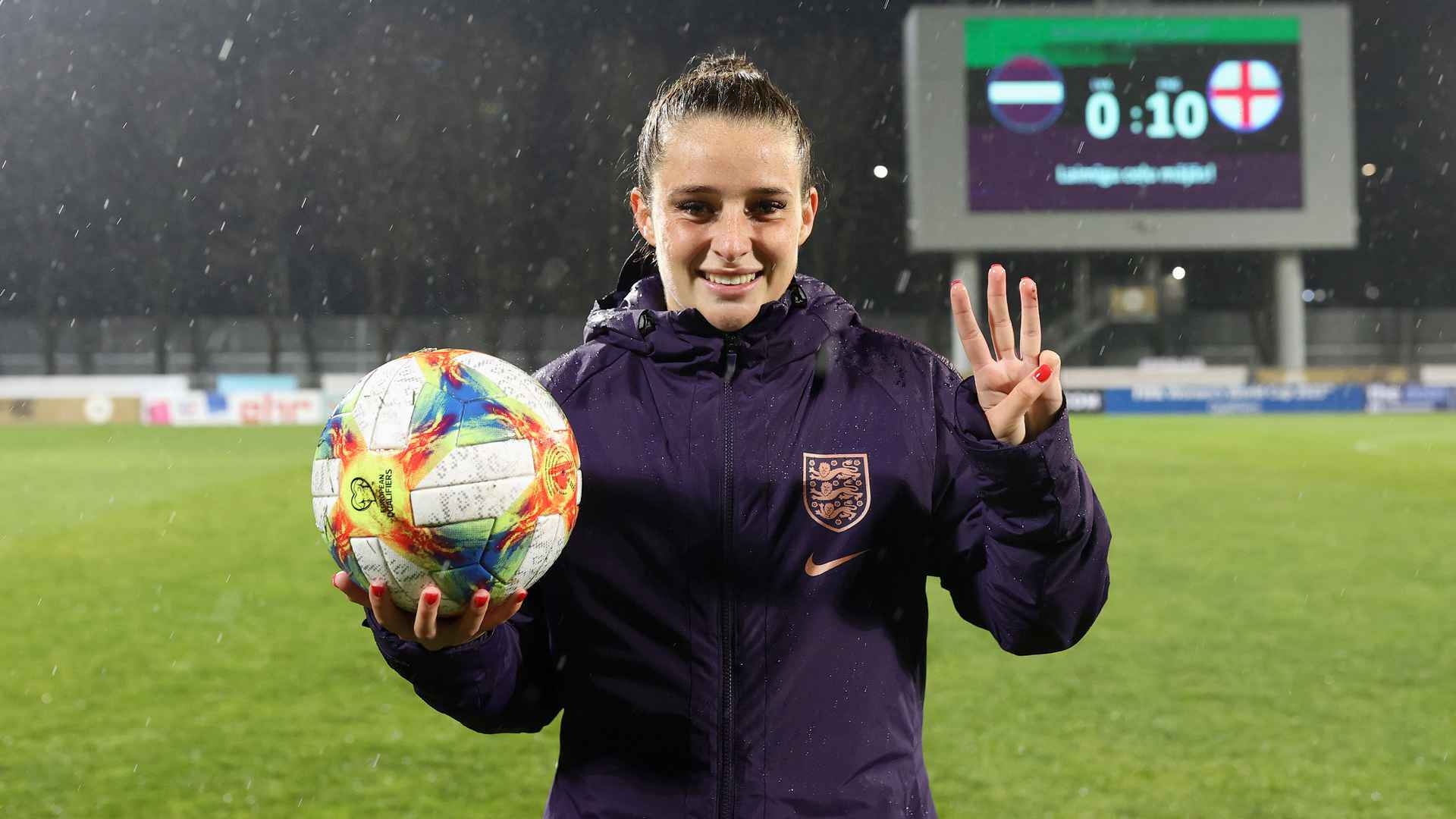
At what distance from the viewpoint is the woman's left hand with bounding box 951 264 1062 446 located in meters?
1.80

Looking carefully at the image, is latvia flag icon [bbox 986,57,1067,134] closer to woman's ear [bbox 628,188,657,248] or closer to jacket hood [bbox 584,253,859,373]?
woman's ear [bbox 628,188,657,248]

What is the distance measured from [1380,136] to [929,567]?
50.2m

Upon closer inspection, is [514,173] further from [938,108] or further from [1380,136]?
[1380,136]

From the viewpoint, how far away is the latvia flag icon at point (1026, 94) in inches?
1315

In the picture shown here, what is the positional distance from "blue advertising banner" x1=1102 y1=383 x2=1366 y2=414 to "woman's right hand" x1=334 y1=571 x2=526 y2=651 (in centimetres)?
3190

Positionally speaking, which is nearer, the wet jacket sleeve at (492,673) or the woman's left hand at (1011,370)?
the woman's left hand at (1011,370)

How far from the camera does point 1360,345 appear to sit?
148ft

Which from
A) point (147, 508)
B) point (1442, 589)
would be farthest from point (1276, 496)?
point (147, 508)

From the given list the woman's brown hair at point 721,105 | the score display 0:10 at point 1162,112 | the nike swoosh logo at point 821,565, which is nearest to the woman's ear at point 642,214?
the woman's brown hair at point 721,105

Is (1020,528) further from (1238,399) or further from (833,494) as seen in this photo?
(1238,399)

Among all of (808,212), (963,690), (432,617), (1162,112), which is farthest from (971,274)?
(432,617)

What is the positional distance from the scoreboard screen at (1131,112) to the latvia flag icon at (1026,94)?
0.09 feet

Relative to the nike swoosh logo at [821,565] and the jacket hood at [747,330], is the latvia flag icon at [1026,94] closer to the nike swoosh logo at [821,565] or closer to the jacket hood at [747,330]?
the jacket hood at [747,330]

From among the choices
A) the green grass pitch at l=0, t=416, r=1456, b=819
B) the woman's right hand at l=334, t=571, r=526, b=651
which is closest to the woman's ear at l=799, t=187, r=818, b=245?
the woman's right hand at l=334, t=571, r=526, b=651
